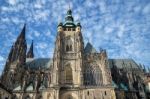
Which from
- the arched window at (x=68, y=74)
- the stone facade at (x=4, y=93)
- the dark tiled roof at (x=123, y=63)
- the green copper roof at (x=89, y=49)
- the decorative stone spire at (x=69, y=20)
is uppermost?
the decorative stone spire at (x=69, y=20)

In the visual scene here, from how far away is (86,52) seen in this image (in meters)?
50.1

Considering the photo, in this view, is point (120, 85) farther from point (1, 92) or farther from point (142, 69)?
point (1, 92)

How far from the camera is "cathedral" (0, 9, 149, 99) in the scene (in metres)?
42.8

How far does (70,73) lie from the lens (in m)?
45.7

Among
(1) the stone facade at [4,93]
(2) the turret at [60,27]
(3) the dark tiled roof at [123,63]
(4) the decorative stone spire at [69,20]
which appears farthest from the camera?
(3) the dark tiled roof at [123,63]

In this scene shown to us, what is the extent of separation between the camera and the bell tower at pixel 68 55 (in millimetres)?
44625

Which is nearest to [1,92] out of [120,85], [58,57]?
[58,57]

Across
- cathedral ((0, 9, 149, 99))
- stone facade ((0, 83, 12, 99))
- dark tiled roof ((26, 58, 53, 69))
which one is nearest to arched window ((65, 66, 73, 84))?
cathedral ((0, 9, 149, 99))

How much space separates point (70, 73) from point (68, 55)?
192 inches

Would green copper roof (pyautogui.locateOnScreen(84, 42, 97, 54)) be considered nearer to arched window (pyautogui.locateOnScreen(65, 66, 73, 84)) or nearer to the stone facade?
arched window (pyautogui.locateOnScreen(65, 66, 73, 84))

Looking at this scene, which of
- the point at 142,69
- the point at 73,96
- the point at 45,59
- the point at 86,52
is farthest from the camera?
the point at 45,59

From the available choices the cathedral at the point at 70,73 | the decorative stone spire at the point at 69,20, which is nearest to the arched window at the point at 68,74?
the cathedral at the point at 70,73

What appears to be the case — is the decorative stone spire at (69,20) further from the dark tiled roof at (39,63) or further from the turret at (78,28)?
the dark tiled roof at (39,63)

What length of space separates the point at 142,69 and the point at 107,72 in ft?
64.3
